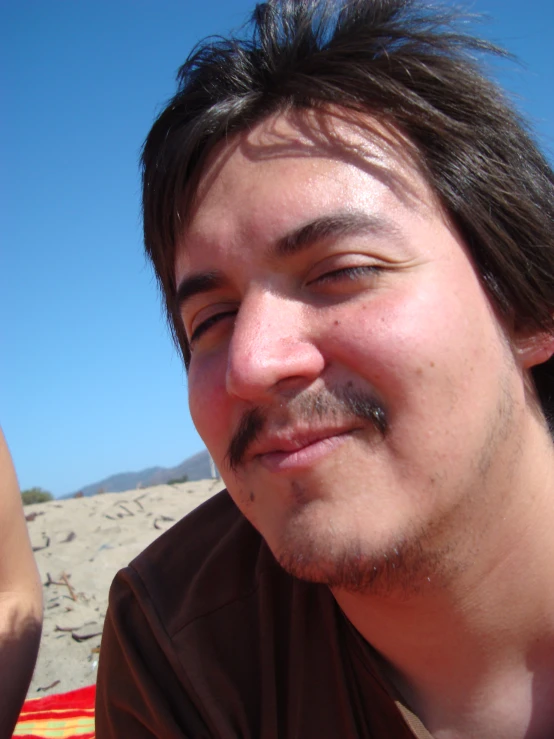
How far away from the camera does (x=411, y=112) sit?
1830 millimetres

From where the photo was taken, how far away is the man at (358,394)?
1.53 meters

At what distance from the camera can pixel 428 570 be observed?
5.34 feet

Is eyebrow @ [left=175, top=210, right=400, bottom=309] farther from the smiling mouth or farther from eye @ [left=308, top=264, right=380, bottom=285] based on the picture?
the smiling mouth

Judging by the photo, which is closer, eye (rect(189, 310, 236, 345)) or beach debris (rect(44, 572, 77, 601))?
eye (rect(189, 310, 236, 345))

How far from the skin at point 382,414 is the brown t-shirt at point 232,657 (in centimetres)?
14

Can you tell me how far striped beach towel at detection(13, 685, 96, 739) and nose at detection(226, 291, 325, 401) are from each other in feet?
7.19

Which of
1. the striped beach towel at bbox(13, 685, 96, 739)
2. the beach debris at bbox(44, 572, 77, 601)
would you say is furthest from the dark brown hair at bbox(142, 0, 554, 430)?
the beach debris at bbox(44, 572, 77, 601)

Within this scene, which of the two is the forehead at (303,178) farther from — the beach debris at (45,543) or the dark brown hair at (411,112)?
the beach debris at (45,543)

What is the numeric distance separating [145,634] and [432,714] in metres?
0.90

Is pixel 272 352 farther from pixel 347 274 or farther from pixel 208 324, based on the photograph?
pixel 208 324

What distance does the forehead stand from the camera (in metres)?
1.64

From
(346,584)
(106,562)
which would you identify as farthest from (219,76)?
(106,562)

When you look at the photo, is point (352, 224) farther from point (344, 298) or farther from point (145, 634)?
point (145, 634)

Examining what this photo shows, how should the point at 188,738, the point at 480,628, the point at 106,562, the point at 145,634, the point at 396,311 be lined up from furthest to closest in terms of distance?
1. the point at 106,562
2. the point at 145,634
3. the point at 188,738
4. the point at 480,628
5. the point at 396,311
